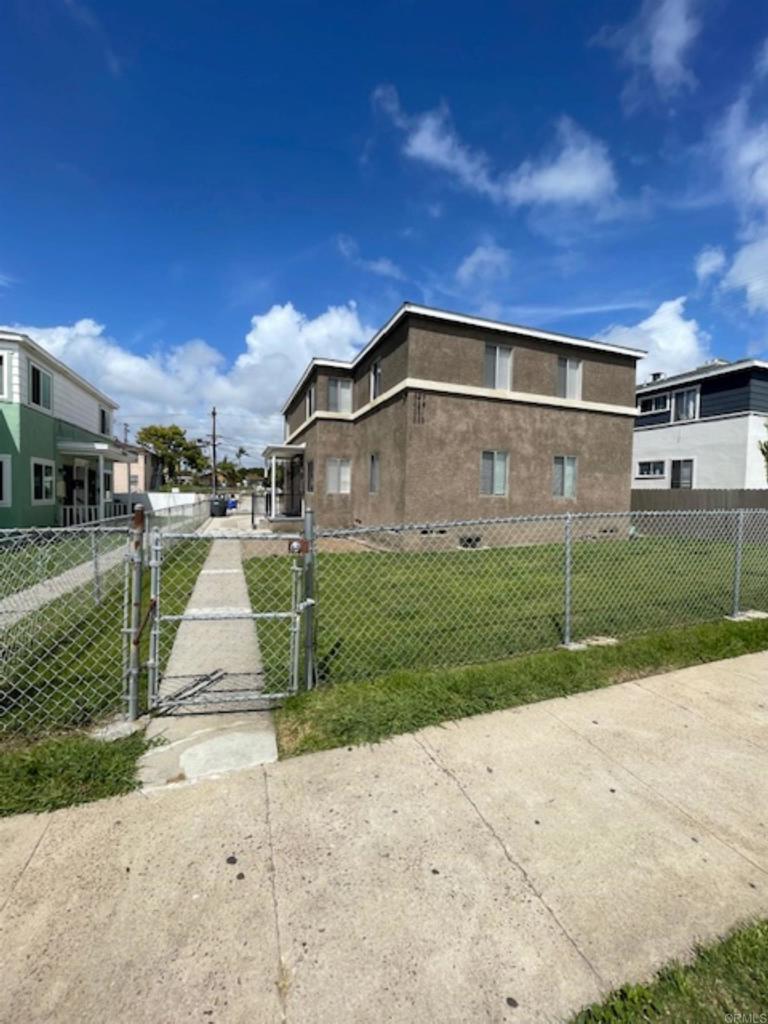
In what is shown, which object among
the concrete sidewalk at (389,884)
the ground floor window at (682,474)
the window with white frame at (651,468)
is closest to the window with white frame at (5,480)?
the concrete sidewalk at (389,884)

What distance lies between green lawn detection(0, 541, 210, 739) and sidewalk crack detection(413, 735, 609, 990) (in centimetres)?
238

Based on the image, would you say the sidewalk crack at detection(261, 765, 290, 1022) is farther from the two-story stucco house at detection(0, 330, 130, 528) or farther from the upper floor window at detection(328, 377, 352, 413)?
the two-story stucco house at detection(0, 330, 130, 528)

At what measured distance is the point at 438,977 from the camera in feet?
6.09

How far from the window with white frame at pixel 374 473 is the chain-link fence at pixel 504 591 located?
7.42 feet

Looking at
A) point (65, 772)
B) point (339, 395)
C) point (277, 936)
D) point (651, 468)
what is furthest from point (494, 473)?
point (651, 468)

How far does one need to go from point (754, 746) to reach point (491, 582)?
17.3 feet

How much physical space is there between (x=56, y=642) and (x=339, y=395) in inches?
576

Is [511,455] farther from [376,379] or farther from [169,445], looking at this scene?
[169,445]

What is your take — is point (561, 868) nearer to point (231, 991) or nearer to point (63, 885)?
point (231, 991)

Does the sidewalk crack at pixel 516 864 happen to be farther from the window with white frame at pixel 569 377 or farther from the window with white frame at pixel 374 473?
the window with white frame at pixel 569 377

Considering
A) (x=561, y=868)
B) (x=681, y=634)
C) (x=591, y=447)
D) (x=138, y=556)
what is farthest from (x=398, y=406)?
(x=561, y=868)

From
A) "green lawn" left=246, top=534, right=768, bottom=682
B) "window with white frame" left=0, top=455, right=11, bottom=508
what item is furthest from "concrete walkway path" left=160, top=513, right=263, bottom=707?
"window with white frame" left=0, top=455, right=11, bottom=508

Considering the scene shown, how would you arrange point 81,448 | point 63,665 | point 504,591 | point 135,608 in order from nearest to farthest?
point 135,608 → point 63,665 → point 504,591 → point 81,448

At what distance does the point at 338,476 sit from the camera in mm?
18750
